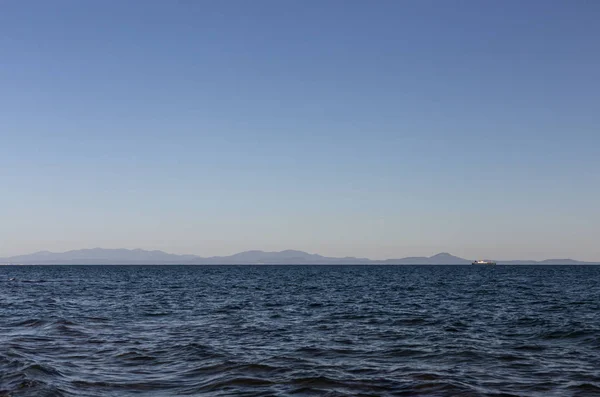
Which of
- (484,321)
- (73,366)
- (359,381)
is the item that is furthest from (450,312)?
(73,366)

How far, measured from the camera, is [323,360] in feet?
67.2

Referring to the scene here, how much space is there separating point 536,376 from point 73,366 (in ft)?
48.1

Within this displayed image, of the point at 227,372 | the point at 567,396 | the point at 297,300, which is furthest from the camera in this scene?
the point at 297,300

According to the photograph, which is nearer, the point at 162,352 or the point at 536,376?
the point at 536,376

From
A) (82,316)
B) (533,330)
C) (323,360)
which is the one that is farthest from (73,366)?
(533,330)

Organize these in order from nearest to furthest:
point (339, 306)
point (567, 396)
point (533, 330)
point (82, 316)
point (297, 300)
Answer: point (567, 396), point (533, 330), point (82, 316), point (339, 306), point (297, 300)

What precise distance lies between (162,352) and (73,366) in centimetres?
345

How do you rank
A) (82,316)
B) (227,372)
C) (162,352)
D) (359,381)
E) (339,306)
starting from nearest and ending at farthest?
(359,381) → (227,372) → (162,352) → (82,316) → (339,306)

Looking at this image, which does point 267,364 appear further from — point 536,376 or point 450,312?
point 450,312

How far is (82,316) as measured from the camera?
35906 mm

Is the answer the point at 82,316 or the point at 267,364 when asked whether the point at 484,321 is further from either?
the point at 82,316

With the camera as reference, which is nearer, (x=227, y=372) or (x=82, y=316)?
(x=227, y=372)

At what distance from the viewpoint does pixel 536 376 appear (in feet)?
59.5

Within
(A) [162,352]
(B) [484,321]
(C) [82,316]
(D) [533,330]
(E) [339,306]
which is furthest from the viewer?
(E) [339,306]
